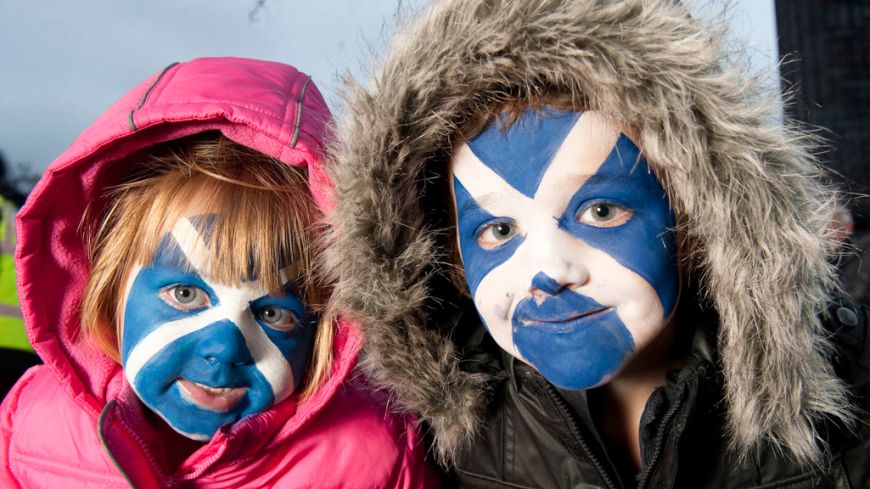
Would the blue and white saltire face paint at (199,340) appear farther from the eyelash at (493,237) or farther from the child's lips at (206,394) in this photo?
the eyelash at (493,237)

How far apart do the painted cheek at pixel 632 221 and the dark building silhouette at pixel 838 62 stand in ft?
9.42

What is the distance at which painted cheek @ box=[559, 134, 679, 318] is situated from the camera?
1278mm

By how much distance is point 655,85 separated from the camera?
4.12 feet

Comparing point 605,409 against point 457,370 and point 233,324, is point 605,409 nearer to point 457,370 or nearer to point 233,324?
point 457,370

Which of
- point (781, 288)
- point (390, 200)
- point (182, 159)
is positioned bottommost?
point (781, 288)

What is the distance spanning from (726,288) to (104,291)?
4.28 ft

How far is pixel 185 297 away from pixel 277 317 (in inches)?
7.2

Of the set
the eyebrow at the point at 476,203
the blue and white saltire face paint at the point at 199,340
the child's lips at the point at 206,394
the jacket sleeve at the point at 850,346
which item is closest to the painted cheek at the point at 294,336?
the blue and white saltire face paint at the point at 199,340

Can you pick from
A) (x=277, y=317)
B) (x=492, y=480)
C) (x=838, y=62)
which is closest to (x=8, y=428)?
(x=277, y=317)

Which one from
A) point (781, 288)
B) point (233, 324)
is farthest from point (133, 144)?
point (781, 288)

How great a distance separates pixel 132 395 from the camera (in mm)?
1564

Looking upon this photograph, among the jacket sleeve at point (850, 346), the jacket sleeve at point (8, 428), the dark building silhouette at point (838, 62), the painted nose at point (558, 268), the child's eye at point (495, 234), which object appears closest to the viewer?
the painted nose at point (558, 268)

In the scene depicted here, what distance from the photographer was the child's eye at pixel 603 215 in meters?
1.29

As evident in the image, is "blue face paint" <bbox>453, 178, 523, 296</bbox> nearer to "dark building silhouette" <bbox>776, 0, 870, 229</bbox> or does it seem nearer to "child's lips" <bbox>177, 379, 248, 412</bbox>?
"child's lips" <bbox>177, 379, 248, 412</bbox>
